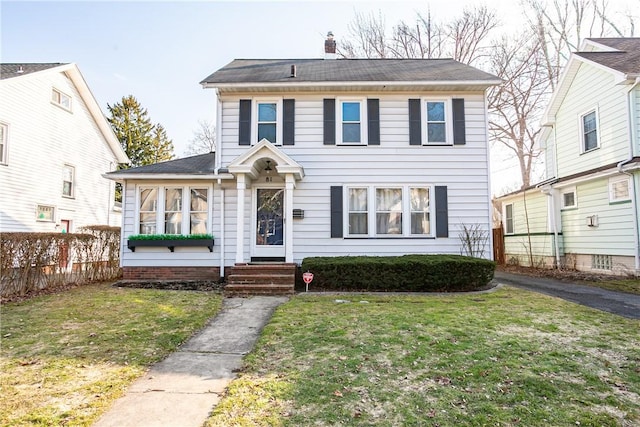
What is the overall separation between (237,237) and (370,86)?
565 cm

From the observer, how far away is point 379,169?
10.5 m

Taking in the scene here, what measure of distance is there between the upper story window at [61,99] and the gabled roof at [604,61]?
19835 millimetres

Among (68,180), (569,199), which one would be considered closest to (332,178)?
(569,199)

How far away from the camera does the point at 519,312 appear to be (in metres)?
6.21

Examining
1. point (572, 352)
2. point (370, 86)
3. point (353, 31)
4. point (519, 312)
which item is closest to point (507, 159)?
point (353, 31)

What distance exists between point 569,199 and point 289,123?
1016 centimetres

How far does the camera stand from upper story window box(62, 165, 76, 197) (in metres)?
15.3

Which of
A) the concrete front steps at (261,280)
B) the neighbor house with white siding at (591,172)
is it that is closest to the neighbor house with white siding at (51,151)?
the concrete front steps at (261,280)

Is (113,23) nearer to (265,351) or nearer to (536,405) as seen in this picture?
(265,351)

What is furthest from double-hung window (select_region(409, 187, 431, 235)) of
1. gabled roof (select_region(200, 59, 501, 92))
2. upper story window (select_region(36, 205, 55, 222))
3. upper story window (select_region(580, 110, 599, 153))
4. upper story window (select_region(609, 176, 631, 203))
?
upper story window (select_region(36, 205, 55, 222))

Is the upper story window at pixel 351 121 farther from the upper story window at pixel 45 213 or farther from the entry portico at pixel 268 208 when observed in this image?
the upper story window at pixel 45 213

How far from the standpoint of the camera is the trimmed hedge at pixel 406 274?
28.0 feet

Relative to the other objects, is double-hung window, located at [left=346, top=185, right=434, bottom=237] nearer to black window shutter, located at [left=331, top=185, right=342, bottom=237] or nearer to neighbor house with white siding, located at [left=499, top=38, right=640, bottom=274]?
black window shutter, located at [left=331, top=185, right=342, bottom=237]

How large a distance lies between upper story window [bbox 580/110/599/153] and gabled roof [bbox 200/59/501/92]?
4.58 meters
